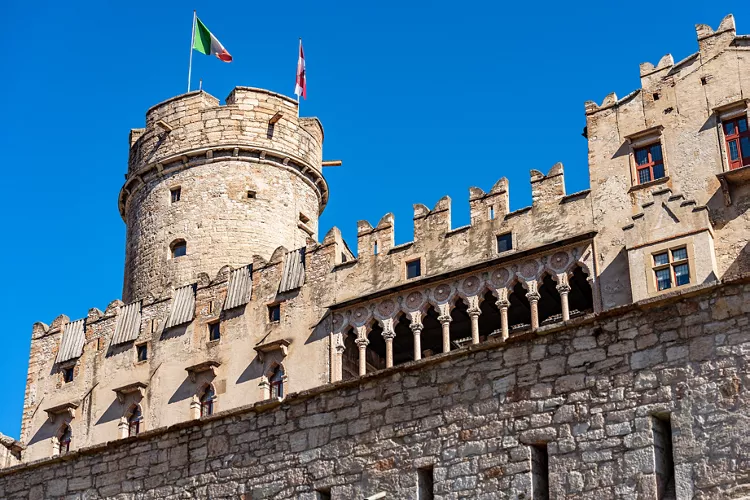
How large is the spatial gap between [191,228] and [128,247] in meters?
3.25

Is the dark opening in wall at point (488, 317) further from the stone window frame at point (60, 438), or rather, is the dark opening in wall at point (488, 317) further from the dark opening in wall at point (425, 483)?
the dark opening in wall at point (425, 483)

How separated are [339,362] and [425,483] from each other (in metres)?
22.3

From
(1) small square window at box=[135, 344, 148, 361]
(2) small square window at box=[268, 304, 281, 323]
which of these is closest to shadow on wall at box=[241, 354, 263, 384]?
(2) small square window at box=[268, 304, 281, 323]

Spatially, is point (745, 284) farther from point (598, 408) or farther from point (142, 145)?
point (142, 145)

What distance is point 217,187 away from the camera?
4147 centimetres

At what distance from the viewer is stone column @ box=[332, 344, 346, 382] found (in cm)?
3422

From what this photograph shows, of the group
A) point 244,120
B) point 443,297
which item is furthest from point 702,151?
point 244,120

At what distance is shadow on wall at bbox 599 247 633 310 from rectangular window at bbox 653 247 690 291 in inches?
36.0

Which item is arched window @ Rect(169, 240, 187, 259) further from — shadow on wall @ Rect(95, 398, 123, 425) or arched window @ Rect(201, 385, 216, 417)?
arched window @ Rect(201, 385, 216, 417)

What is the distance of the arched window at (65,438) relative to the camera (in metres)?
39.5

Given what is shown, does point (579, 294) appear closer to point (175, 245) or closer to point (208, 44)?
point (175, 245)

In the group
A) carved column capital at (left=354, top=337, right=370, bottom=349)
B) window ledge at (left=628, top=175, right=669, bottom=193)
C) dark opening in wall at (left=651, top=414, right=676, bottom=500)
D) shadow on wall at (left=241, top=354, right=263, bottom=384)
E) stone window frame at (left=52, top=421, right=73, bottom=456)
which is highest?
window ledge at (left=628, top=175, right=669, bottom=193)

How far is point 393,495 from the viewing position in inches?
484

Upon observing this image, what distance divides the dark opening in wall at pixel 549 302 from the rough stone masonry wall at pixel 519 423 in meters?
19.1
